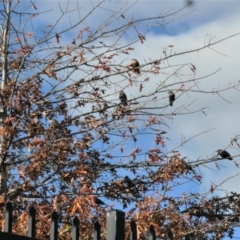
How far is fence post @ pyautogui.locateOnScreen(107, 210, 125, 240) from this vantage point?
320 centimetres

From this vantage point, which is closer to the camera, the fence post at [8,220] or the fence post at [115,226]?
the fence post at [8,220]

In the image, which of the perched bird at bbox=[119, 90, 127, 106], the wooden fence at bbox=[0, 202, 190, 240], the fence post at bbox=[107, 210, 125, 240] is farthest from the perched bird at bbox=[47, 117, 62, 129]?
the fence post at bbox=[107, 210, 125, 240]

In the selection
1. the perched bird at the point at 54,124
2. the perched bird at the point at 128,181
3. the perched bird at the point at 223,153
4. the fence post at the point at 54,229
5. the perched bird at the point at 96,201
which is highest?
the perched bird at the point at 54,124

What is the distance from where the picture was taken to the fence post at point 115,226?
3195 mm

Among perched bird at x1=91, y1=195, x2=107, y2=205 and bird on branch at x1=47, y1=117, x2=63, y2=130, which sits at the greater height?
bird on branch at x1=47, y1=117, x2=63, y2=130

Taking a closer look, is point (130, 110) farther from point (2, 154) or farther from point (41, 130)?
point (2, 154)

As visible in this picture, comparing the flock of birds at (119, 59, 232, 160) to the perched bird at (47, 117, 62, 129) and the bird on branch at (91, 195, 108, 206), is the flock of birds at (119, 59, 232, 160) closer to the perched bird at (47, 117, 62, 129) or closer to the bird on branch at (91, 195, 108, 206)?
the perched bird at (47, 117, 62, 129)

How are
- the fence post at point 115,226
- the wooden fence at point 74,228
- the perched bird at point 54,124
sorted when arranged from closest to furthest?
the wooden fence at point 74,228 < the fence post at point 115,226 < the perched bird at point 54,124

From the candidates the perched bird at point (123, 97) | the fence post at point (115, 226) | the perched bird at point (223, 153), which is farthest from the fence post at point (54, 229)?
the perched bird at point (223, 153)

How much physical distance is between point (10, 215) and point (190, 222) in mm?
3732

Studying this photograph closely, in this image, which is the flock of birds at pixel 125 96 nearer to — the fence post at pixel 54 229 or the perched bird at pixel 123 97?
the perched bird at pixel 123 97

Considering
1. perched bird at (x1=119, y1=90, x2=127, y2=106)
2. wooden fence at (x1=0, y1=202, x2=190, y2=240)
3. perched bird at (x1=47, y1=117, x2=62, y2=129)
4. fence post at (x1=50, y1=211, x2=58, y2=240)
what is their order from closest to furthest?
wooden fence at (x1=0, y1=202, x2=190, y2=240)
fence post at (x1=50, y1=211, x2=58, y2=240)
perched bird at (x1=47, y1=117, x2=62, y2=129)
perched bird at (x1=119, y1=90, x2=127, y2=106)

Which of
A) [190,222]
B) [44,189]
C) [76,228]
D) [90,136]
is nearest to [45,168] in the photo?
[44,189]

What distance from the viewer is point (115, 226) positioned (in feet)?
10.5
